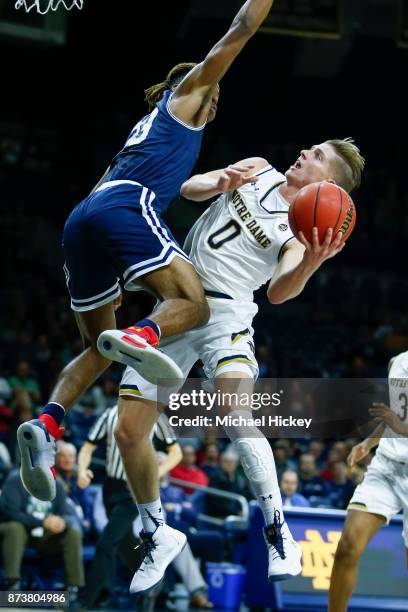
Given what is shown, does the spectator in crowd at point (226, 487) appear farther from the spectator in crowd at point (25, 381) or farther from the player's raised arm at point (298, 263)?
the player's raised arm at point (298, 263)

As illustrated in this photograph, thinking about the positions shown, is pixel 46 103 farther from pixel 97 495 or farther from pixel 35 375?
pixel 97 495

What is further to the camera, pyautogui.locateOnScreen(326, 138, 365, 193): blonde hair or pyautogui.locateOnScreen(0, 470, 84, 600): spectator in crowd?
pyautogui.locateOnScreen(0, 470, 84, 600): spectator in crowd

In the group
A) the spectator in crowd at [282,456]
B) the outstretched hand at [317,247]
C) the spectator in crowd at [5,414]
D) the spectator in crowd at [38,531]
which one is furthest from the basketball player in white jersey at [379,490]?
the spectator in crowd at [5,414]

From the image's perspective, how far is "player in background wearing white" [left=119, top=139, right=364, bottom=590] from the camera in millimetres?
5207

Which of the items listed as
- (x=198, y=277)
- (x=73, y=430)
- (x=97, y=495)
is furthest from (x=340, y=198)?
(x=73, y=430)

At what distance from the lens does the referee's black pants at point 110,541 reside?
8844 millimetres

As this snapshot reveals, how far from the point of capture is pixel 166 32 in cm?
1507

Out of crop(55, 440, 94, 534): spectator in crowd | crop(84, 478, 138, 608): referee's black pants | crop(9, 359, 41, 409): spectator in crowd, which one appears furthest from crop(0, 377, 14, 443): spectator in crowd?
crop(84, 478, 138, 608): referee's black pants

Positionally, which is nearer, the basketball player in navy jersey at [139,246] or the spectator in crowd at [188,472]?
the basketball player in navy jersey at [139,246]

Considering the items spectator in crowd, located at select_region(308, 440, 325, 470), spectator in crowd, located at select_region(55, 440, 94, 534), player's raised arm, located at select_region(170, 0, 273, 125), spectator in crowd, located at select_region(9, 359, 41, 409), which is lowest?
spectator in crowd, located at select_region(55, 440, 94, 534)

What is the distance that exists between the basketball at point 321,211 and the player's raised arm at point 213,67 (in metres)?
0.75

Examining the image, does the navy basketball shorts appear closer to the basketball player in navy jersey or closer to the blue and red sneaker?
the basketball player in navy jersey

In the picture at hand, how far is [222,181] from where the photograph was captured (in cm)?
519

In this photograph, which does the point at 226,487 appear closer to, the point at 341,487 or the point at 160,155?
the point at 341,487
